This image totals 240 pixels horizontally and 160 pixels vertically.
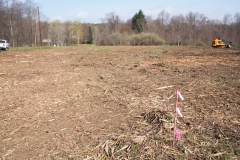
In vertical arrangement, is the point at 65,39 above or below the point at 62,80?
above

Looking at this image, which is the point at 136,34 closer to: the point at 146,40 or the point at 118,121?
the point at 146,40

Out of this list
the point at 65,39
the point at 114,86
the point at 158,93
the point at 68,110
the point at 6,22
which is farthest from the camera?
the point at 65,39

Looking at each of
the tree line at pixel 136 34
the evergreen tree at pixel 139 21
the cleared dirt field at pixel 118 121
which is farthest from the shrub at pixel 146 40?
the cleared dirt field at pixel 118 121

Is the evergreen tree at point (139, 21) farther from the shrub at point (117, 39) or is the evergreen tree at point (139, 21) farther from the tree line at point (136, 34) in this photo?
the shrub at point (117, 39)

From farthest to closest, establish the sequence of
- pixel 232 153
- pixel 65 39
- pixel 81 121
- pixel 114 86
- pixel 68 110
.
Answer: pixel 65 39 → pixel 114 86 → pixel 68 110 → pixel 81 121 → pixel 232 153

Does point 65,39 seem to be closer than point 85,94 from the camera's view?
No

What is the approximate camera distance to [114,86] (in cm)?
566

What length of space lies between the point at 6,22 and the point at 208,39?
152 ft

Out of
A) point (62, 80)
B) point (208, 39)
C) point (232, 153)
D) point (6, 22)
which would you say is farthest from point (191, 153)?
point (6, 22)

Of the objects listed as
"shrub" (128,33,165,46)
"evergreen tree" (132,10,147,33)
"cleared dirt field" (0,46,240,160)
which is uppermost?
"evergreen tree" (132,10,147,33)

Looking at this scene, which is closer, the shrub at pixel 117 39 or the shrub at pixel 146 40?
the shrub at pixel 146 40

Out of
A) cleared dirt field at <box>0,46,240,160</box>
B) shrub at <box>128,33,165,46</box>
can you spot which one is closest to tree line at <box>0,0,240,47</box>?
shrub at <box>128,33,165,46</box>

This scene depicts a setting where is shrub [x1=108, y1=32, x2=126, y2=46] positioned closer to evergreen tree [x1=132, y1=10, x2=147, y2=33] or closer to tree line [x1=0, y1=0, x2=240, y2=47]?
tree line [x1=0, y1=0, x2=240, y2=47]

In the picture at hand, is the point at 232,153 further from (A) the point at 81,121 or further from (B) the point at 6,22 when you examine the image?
(B) the point at 6,22
